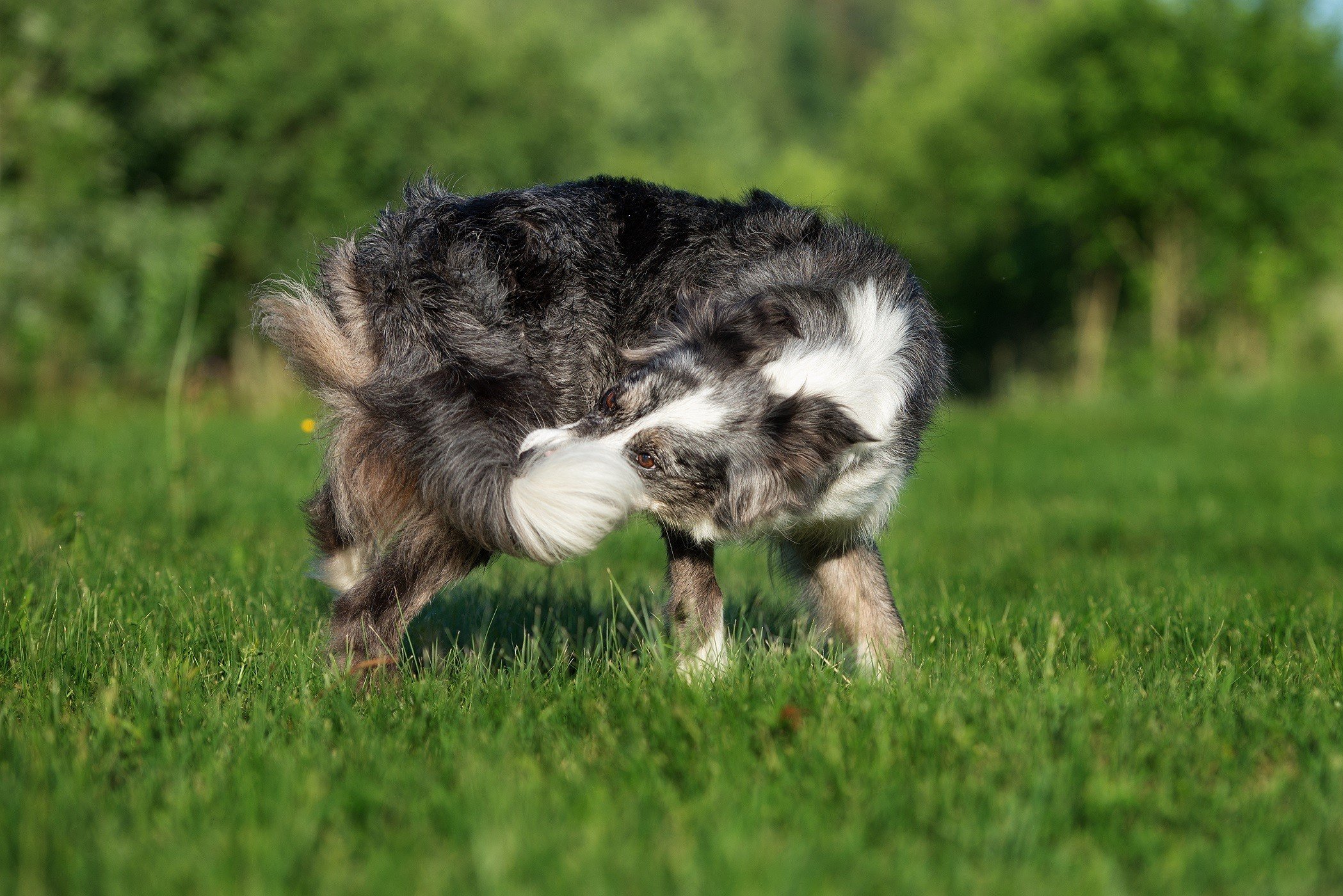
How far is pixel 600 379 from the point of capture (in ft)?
11.5

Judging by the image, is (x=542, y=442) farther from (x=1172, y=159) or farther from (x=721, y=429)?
(x=1172, y=159)

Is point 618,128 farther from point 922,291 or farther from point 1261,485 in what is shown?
point 922,291

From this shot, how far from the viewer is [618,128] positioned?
47156 millimetres

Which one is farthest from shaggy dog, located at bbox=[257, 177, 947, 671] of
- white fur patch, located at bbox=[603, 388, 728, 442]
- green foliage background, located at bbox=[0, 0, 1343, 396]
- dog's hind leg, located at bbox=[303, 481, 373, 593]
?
green foliage background, located at bbox=[0, 0, 1343, 396]

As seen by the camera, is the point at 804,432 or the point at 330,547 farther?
the point at 330,547

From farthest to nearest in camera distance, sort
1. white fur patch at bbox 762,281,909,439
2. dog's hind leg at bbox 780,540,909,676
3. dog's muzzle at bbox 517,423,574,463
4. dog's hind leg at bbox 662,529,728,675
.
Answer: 1. dog's hind leg at bbox 780,540,909,676
2. dog's hind leg at bbox 662,529,728,675
3. white fur patch at bbox 762,281,909,439
4. dog's muzzle at bbox 517,423,574,463

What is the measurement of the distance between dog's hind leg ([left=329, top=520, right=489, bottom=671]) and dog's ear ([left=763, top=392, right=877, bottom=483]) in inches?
36.1

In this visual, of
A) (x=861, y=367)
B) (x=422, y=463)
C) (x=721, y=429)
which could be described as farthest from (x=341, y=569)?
(x=861, y=367)

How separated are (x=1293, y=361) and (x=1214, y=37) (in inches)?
265

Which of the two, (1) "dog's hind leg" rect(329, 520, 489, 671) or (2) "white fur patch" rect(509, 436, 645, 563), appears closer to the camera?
(2) "white fur patch" rect(509, 436, 645, 563)

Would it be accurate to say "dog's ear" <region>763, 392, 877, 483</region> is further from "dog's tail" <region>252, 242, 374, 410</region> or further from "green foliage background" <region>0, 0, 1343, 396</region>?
"green foliage background" <region>0, 0, 1343, 396</region>

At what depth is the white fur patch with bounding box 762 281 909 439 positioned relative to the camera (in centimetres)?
334

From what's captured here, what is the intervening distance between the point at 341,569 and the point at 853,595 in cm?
181

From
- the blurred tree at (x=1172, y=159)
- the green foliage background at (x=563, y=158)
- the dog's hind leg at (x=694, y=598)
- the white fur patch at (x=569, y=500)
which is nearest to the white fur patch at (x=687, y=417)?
the white fur patch at (x=569, y=500)
